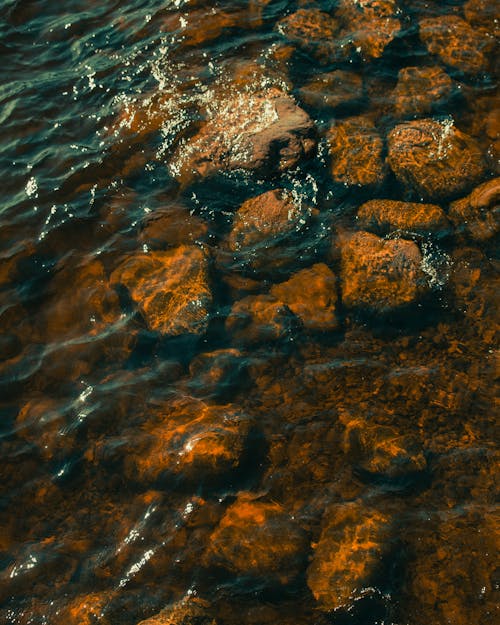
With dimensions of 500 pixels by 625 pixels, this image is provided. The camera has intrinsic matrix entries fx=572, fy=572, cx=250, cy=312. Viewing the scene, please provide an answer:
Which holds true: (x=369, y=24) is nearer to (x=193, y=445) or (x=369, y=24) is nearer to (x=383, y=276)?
(x=383, y=276)

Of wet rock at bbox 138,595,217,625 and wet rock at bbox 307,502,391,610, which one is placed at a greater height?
wet rock at bbox 138,595,217,625

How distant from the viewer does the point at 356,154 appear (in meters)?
7.59

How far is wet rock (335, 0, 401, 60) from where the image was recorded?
913cm

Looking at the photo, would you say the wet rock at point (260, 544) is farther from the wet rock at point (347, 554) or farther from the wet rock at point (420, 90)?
the wet rock at point (420, 90)

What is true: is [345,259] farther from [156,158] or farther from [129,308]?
[156,158]

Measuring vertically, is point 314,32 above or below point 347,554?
above

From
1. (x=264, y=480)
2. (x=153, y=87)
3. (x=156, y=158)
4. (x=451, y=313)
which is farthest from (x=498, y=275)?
(x=153, y=87)

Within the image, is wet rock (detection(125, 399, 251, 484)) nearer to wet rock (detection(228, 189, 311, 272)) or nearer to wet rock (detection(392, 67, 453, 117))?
wet rock (detection(228, 189, 311, 272))

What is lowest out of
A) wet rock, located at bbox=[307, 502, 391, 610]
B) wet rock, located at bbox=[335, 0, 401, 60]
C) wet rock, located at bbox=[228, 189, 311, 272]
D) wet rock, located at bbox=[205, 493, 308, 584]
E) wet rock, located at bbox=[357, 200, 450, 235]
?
wet rock, located at bbox=[307, 502, 391, 610]

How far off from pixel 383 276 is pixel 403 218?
996 mm

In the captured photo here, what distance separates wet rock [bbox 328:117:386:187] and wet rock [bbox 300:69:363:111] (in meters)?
0.65

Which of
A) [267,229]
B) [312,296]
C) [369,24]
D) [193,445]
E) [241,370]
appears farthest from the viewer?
[369,24]

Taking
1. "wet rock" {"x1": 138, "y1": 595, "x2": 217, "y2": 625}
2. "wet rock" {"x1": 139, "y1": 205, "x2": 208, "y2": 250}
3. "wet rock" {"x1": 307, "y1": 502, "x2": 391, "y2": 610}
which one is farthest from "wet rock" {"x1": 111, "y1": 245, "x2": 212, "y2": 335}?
"wet rock" {"x1": 138, "y1": 595, "x2": 217, "y2": 625}

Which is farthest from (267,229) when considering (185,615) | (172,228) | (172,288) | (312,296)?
(185,615)
